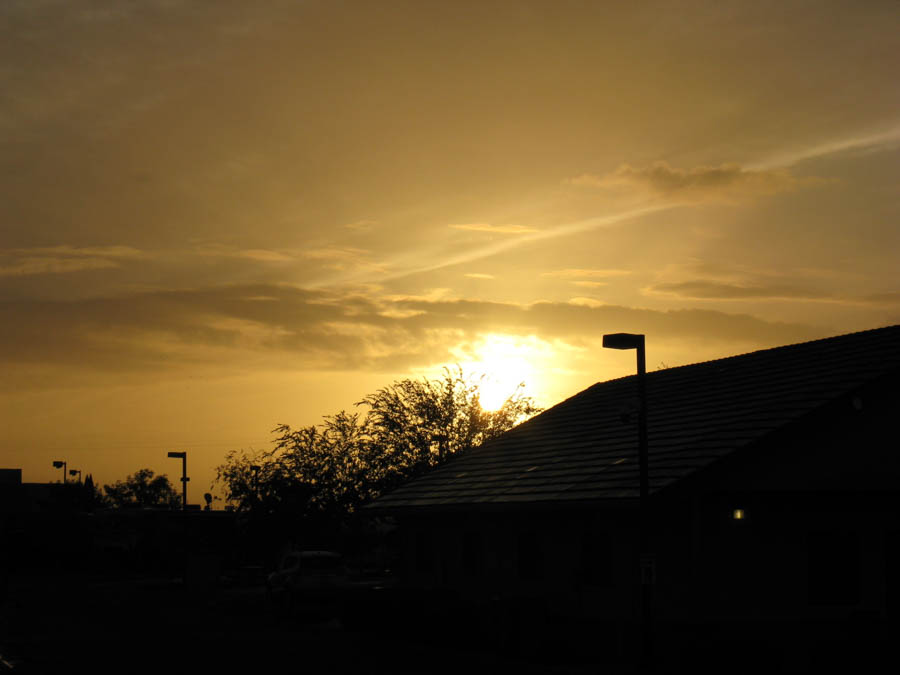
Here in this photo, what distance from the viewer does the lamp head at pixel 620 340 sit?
1920 cm

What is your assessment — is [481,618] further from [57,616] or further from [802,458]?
[57,616]

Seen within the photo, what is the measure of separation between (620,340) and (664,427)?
655cm

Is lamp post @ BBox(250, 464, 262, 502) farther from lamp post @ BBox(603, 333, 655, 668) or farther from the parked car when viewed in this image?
lamp post @ BBox(603, 333, 655, 668)

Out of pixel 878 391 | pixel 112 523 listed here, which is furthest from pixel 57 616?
pixel 112 523

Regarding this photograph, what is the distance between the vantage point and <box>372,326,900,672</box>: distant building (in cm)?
1978

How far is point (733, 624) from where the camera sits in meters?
19.3

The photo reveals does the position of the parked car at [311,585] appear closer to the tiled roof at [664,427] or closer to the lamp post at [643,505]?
the tiled roof at [664,427]

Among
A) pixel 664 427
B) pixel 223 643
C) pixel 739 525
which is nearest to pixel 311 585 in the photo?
pixel 223 643

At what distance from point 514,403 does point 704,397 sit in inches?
1248

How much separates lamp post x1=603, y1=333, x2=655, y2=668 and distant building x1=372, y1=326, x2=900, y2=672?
0.17 metres

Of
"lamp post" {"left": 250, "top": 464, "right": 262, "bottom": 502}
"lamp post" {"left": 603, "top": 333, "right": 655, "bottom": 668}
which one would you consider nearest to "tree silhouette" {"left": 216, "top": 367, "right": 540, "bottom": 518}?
"lamp post" {"left": 250, "top": 464, "right": 262, "bottom": 502}

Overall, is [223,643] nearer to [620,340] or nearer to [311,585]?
[311,585]

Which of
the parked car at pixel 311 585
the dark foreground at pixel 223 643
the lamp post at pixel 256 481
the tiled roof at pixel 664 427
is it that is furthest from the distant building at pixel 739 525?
the lamp post at pixel 256 481

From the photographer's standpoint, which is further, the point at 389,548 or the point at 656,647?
the point at 389,548
